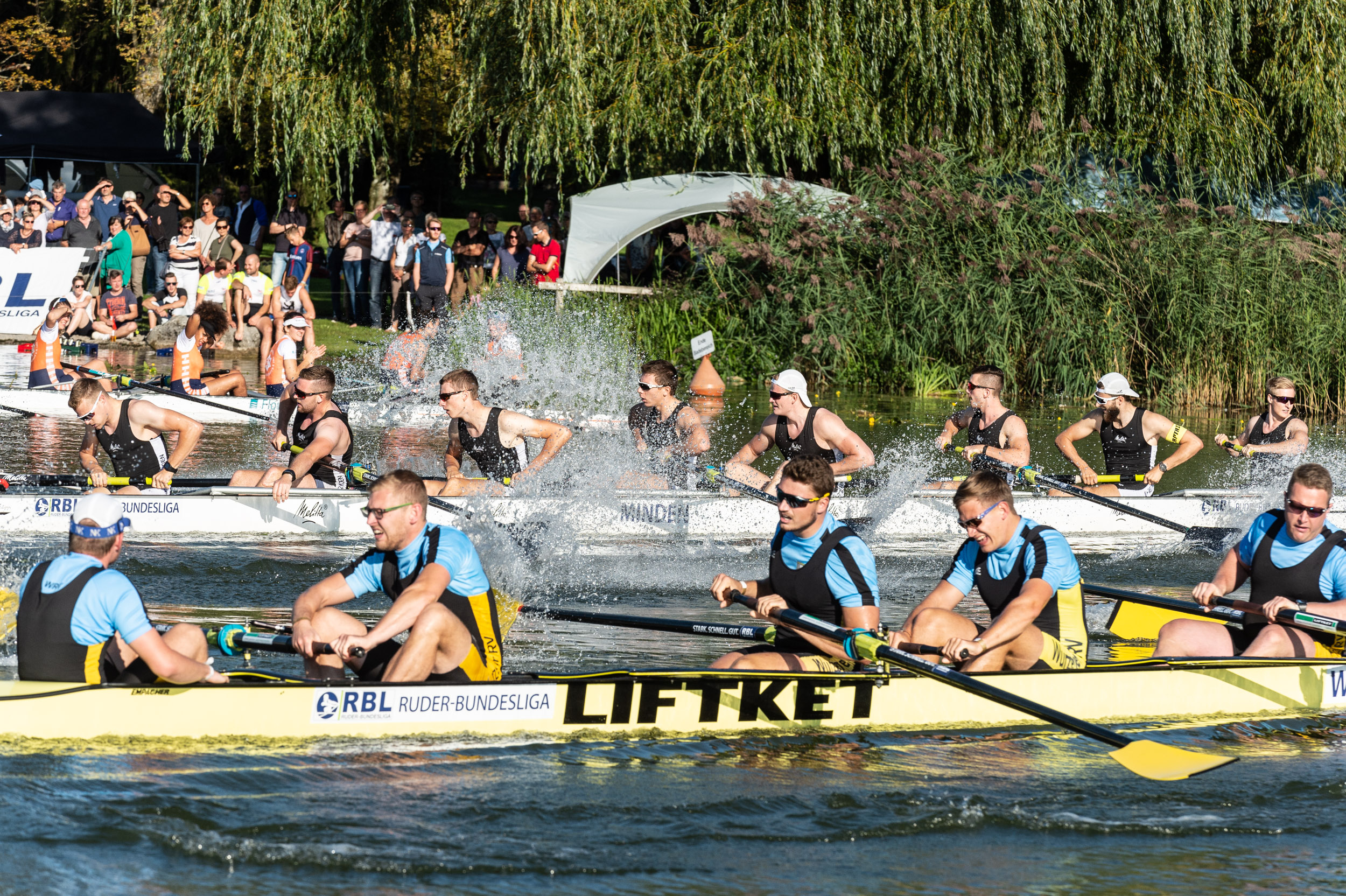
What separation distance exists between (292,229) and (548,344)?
4800mm

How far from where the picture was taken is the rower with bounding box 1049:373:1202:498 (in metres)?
12.9

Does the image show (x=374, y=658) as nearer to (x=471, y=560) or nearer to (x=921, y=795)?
(x=471, y=560)

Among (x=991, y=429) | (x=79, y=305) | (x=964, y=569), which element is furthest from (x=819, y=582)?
(x=79, y=305)

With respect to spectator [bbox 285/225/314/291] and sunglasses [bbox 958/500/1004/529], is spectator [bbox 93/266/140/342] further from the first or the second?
sunglasses [bbox 958/500/1004/529]

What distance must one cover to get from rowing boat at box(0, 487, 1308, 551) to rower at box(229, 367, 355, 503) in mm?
221

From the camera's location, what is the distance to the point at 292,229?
2291cm

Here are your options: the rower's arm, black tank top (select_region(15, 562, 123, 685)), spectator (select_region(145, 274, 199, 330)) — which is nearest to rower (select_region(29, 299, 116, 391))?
spectator (select_region(145, 274, 199, 330))

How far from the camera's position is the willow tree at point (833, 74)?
21.3 meters

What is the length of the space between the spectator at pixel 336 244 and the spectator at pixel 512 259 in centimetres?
313

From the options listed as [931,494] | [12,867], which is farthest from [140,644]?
[931,494]

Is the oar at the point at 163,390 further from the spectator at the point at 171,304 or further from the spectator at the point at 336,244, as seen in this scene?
the spectator at the point at 336,244

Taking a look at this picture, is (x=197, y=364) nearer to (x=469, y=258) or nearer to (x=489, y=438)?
(x=489, y=438)

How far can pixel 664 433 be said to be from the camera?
12430 mm

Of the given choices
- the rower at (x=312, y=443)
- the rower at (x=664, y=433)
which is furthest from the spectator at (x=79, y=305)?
the rower at (x=664, y=433)
